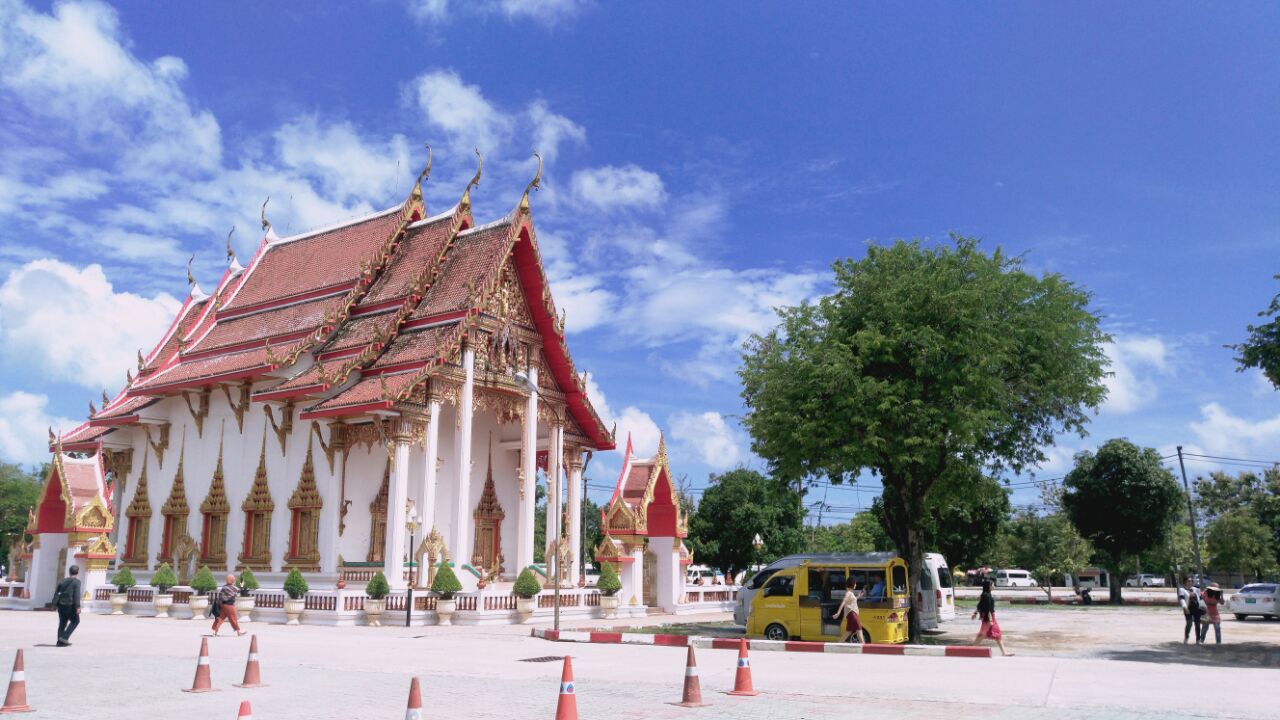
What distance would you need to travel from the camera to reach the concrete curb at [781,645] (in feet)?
53.8

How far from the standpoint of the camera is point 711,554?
1972 inches

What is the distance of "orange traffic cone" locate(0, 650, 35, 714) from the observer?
907 cm

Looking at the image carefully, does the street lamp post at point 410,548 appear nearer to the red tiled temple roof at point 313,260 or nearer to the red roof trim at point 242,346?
the red roof trim at point 242,346

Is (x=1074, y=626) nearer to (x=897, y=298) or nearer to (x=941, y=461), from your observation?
(x=941, y=461)

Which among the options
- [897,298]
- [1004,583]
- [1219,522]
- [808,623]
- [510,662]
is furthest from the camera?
[1004,583]

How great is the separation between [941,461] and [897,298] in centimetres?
349

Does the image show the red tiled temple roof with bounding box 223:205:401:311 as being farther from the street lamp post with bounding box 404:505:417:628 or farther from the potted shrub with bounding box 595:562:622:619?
the potted shrub with bounding box 595:562:622:619

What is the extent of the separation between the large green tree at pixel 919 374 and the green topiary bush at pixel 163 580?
58.3 ft

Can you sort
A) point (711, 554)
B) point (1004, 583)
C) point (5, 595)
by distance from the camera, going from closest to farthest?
1. point (5, 595)
2. point (711, 554)
3. point (1004, 583)

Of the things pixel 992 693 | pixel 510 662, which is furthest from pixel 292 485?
pixel 992 693

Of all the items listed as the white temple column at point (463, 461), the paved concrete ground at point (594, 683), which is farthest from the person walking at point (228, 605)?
the white temple column at point (463, 461)

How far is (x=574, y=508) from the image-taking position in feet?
101

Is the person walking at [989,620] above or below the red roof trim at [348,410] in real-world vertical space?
below

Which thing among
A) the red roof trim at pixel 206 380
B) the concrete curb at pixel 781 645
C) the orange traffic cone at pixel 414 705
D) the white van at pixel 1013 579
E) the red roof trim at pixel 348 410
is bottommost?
the white van at pixel 1013 579
